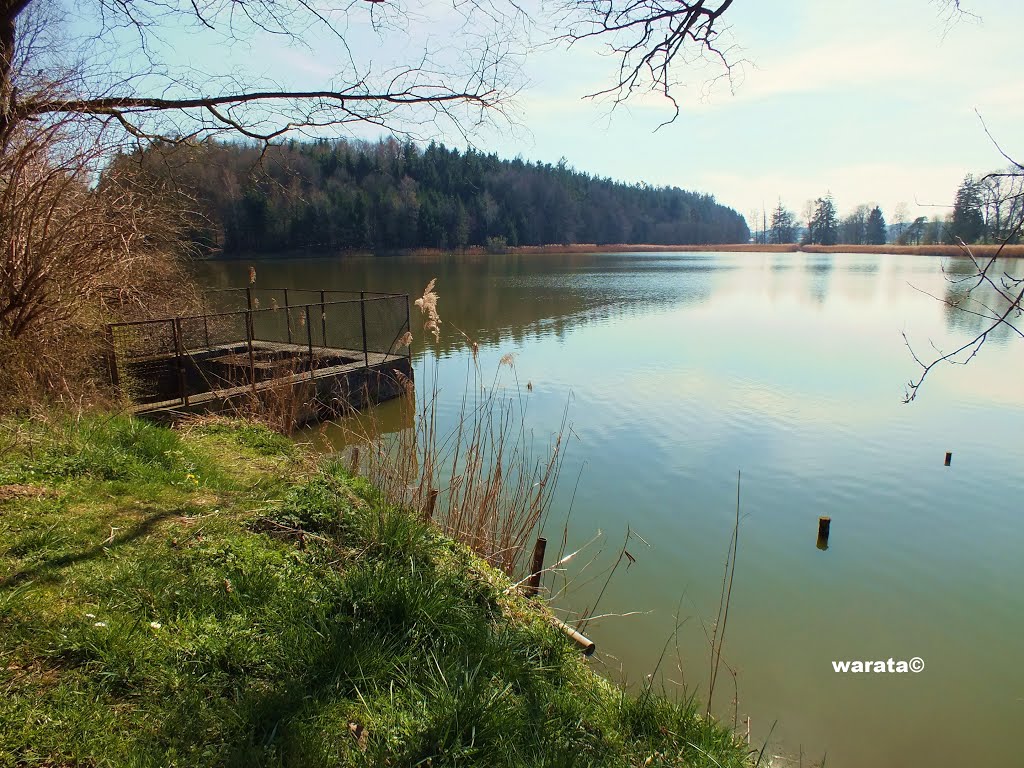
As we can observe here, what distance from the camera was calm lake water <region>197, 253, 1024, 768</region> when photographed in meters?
4.45

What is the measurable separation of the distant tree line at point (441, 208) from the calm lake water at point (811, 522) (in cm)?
2756

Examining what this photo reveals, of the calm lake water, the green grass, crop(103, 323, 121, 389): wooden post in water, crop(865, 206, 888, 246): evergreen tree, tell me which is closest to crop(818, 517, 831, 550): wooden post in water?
the calm lake water

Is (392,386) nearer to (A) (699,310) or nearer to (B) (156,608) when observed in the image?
(B) (156,608)

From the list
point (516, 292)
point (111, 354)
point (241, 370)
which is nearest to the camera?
point (111, 354)

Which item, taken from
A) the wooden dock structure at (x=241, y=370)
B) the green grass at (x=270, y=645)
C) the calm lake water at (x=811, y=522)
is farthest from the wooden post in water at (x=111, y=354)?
the calm lake water at (x=811, y=522)

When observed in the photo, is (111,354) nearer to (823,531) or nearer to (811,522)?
(823,531)

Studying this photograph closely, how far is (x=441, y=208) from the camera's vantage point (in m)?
82.1

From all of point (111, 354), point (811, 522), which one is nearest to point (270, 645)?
point (111, 354)

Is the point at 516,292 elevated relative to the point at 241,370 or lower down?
elevated

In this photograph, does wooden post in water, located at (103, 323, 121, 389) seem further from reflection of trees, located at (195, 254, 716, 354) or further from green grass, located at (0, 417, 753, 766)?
reflection of trees, located at (195, 254, 716, 354)

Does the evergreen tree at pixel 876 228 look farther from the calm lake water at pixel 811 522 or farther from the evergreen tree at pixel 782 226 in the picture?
the calm lake water at pixel 811 522

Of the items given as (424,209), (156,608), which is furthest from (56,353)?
(424,209)

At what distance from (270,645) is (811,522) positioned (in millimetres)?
6537

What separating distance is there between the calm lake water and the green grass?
1668mm
